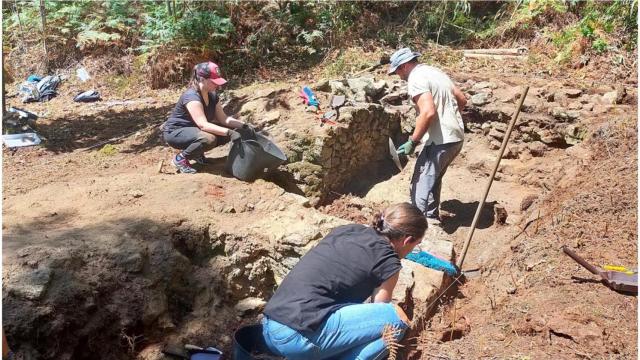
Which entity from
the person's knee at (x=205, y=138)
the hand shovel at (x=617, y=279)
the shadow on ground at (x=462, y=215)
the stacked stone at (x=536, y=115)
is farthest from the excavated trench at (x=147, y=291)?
the stacked stone at (x=536, y=115)

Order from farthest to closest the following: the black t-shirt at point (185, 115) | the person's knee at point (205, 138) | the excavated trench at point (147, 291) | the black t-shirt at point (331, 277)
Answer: the black t-shirt at point (185, 115), the person's knee at point (205, 138), the excavated trench at point (147, 291), the black t-shirt at point (331, 277)

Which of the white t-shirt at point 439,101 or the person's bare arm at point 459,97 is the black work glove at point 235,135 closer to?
the white t-shirt at point 439,101

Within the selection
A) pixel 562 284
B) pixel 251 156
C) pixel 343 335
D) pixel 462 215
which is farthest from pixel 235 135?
pixel 562 284

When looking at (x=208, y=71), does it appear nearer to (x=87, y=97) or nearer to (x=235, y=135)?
(x=235, y=135)

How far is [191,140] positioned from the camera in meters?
5.33

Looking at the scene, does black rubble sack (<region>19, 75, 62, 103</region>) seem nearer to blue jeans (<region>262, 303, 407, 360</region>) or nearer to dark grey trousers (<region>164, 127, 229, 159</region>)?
dark grey trousers (<region>164, 127, 229, 159</region>)

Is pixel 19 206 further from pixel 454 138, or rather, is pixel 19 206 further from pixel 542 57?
pixel 542 57

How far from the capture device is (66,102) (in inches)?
369

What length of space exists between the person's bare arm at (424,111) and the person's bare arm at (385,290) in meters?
2.29

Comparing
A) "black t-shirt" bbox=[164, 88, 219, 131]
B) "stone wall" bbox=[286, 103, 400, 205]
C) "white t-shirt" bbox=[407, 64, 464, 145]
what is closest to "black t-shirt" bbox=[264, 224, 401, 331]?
"white t-shirt" bbox=[407, 64, 464, 145]

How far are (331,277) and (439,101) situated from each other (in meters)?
Result: 2.71

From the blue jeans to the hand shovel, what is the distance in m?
1.77

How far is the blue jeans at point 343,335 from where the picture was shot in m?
2.75

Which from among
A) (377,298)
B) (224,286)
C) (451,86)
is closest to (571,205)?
(451,86)
